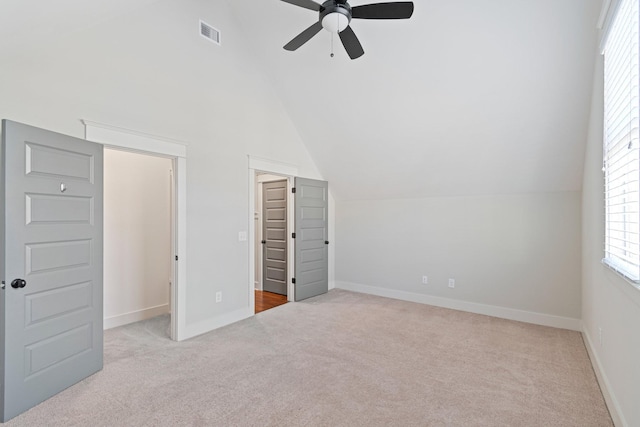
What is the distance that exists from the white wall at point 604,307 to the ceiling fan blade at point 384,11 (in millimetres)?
1803

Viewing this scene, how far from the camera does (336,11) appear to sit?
7.48ft

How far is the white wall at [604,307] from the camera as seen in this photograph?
5.95 feet

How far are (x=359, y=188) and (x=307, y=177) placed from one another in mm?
944

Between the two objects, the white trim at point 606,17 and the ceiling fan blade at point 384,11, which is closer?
the white trim at point 606,17

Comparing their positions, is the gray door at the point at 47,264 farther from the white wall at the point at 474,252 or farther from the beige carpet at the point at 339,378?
the white wall at the point at 474,252

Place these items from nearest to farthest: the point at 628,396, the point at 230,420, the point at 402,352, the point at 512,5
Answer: the point at 628,396 < the point at 230,420 < the point at 512,5 < the point at 402,352

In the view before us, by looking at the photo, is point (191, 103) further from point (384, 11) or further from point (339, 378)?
point (339, 378)

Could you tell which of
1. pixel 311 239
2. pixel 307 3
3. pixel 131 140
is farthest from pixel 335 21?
pixel 311 239

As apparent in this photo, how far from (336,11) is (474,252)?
3815 millimetres

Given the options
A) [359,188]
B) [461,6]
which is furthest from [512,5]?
[359,188]

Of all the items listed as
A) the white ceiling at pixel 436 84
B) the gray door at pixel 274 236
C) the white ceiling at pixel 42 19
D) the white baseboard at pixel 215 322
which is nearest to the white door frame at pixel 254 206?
the white baseboard at pixel 215 322

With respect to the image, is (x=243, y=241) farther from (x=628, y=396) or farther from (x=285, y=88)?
(x=628, y=396)

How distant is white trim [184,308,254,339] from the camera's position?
12.0 ft

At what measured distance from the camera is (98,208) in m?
2.80
